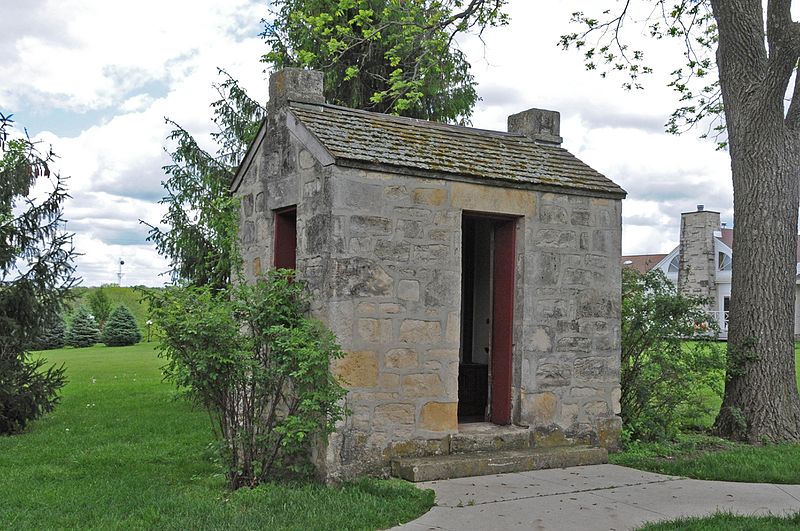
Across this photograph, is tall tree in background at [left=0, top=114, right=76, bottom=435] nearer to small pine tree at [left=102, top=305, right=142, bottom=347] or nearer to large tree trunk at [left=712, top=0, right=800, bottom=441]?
large tree trunk at [left=712, top=0, right=800, bottom=441]

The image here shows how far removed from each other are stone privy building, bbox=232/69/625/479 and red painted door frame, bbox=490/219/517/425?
0.06 ft

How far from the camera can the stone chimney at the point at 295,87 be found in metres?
8.12

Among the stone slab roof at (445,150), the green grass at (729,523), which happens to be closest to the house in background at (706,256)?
the stone slab roof at (445,150)

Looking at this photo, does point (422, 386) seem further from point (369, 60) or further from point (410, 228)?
point (369, 60)

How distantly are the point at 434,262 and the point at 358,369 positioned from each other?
124 centimetres

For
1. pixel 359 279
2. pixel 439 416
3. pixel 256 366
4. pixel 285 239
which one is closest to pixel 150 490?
pixel 256 366

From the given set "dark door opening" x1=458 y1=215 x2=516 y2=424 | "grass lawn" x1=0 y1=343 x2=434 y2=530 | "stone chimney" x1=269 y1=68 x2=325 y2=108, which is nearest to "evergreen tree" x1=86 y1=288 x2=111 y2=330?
"grass lawn" x1=0 y1=343 x2=434 y2=530

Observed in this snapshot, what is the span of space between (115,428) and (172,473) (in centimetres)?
353

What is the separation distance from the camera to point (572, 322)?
844 cm

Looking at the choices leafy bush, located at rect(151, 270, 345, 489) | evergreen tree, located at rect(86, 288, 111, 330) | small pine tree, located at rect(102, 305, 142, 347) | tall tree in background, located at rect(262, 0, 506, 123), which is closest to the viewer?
leafy bush, located at rect(151, 270, 345, 489)

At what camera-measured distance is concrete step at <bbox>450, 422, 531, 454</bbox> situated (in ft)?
25.1

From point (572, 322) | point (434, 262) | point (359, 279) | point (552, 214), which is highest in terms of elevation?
point (552, 214)

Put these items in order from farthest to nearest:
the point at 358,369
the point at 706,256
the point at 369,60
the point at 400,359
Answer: the point at 706,256, the point at 369,60, the point at 400,359, the point at 358,369

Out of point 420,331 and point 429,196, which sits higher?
point 429,196
